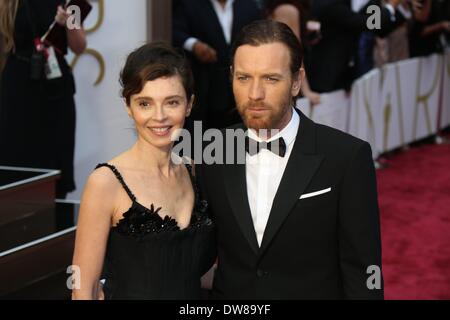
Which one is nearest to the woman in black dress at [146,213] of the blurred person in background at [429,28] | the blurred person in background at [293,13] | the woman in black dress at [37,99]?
the woman in black dress at [37,99]

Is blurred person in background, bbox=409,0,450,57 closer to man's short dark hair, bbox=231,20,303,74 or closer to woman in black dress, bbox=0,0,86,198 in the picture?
woman in black dress, bbox=0,0,86,198

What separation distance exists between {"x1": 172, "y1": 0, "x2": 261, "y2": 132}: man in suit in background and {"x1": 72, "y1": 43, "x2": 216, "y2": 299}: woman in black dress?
2884mm

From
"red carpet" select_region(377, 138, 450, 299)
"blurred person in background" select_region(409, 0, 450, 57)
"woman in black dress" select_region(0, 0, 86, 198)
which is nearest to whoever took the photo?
"woman in black dress" select_region(0, 0, 86, 198)

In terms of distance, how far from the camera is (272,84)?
223cm

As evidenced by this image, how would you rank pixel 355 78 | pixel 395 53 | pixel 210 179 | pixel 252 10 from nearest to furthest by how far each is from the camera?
pixel 210 179
pixel 252 10
pixel 355 78
pixel 395 53

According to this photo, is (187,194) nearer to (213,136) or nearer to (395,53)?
(213,136)

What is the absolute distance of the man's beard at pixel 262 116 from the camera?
2211mm

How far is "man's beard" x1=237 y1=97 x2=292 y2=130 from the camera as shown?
2.21 m

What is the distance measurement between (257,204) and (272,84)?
342 mm

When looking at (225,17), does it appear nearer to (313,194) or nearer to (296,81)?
(296,81)

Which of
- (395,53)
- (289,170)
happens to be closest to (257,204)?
(289,170)

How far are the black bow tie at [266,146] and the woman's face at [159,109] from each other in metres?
0.21

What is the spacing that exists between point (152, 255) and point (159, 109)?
417 mm

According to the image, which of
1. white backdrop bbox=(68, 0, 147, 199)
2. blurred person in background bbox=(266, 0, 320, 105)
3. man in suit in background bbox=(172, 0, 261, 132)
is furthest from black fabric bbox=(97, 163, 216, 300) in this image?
blurred person in background bbox=(266, 0, 320, 105)
